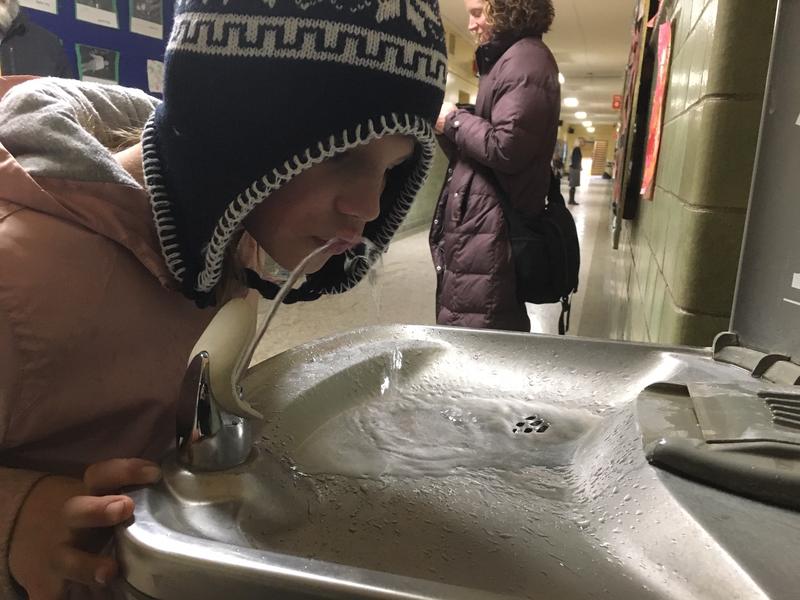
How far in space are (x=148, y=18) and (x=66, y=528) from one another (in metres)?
1.53

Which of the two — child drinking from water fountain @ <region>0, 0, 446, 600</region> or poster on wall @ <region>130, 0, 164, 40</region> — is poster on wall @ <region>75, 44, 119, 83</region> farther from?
child drinking from water fountain @ <region>0, 0, 446, 600</region>

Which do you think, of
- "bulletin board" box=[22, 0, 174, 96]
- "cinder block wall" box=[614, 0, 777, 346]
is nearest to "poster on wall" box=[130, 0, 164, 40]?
"bulletin board" box=[22, 0, 174, 96]

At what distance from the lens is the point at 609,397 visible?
64cm

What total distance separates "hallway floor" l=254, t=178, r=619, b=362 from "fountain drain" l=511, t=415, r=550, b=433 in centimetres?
26

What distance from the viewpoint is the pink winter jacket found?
0.51m

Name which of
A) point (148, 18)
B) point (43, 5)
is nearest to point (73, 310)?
point (43, 5)

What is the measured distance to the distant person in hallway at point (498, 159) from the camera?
53.9 inches

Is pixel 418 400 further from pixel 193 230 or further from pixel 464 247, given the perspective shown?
pixel 464 247

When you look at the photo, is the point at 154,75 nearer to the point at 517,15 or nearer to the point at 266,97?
the point at 517,15

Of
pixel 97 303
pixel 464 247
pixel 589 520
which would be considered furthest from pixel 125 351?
pixel 464 247

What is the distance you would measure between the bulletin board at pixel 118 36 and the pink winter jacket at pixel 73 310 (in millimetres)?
918

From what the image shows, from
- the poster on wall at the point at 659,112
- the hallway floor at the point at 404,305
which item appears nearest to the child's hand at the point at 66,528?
the hallway floor at the point at 404,305

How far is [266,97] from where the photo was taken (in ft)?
1.68

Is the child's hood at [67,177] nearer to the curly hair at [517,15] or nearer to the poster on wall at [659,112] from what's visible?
the poster on wall at [659,112]
